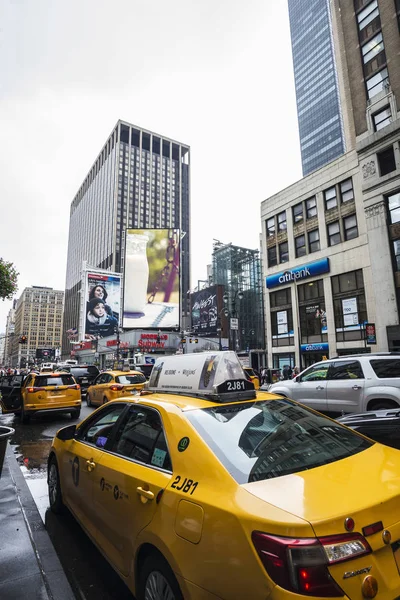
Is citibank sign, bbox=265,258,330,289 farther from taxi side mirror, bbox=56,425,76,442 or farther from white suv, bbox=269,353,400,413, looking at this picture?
taxi side mirror, bbox=56,425,76,442

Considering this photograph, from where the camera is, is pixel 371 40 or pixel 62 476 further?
pixel 371 40

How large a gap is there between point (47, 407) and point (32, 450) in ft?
10.9

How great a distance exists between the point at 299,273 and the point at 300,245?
10.3 feet

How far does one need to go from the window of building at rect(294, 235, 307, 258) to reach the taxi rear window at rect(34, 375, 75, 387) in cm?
2800

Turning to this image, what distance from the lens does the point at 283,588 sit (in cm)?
157

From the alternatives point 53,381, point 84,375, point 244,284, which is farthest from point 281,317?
point 244,284

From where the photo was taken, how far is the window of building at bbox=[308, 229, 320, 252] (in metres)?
33.7

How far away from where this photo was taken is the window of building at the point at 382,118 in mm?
26969

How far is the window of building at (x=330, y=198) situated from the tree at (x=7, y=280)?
27.4 metres

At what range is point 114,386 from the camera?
1301cm

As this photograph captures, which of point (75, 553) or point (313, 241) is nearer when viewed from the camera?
point (75, 553)

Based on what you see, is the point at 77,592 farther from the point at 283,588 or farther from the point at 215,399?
the point at 283,588

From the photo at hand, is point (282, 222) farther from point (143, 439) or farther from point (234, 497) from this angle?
point (234, 497)

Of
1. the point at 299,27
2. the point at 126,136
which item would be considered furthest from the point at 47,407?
the point at 299,27
